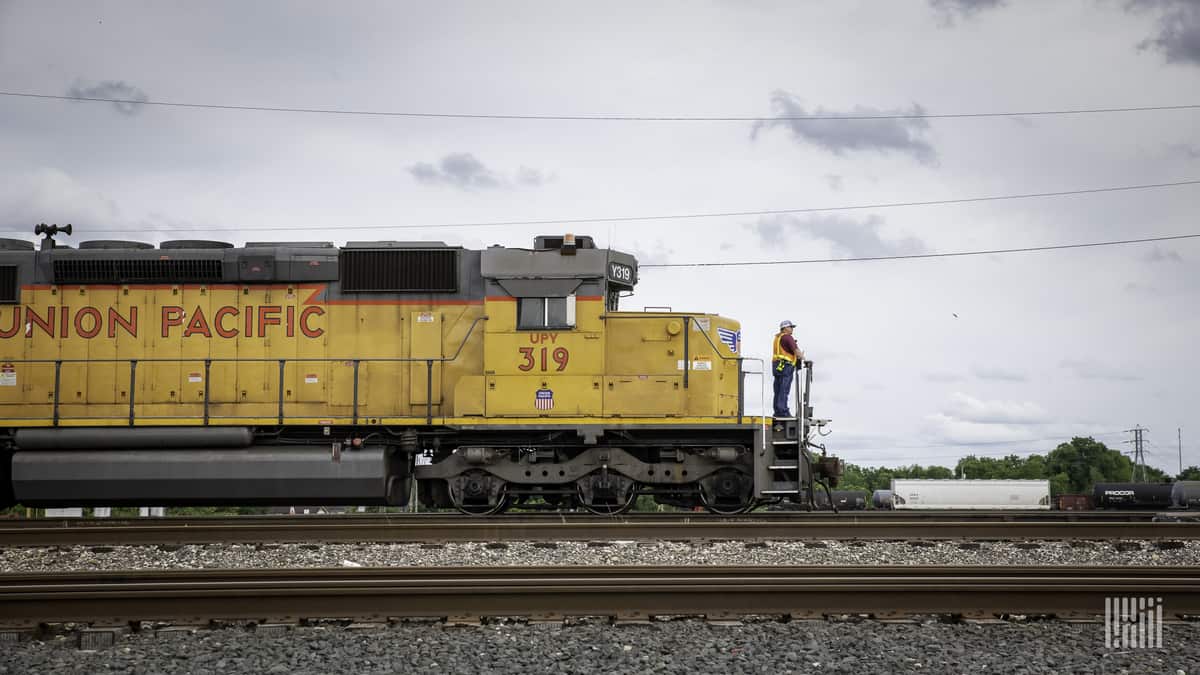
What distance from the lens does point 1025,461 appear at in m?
84.8

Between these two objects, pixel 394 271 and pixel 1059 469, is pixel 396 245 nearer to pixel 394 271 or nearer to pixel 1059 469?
pixel 394 271

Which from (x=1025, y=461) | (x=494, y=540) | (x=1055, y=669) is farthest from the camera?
(x=1025, y=461)

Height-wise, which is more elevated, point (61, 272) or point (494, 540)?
point (61, 272)

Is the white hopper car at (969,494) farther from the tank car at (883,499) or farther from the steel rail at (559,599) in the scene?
the steel rail at (559,599)

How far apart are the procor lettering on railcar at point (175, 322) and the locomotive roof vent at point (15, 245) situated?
894 mm

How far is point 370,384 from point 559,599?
22.6 ft

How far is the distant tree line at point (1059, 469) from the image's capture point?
265ft

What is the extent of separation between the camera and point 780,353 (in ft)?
41.1

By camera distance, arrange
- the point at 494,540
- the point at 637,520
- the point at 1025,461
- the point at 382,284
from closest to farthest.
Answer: the point at 494,540
the point at 637,520
the point at 382,284
the point at 1025,461

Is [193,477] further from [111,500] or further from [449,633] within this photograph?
[449,633]

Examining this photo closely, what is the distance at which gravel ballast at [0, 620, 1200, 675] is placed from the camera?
5.38 metres

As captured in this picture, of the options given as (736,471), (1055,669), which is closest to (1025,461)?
(736,471)

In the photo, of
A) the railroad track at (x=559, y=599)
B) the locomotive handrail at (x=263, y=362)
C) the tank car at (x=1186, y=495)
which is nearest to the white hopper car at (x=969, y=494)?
the tank car at (x=1186, y=495)

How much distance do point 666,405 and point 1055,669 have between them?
7.21m
